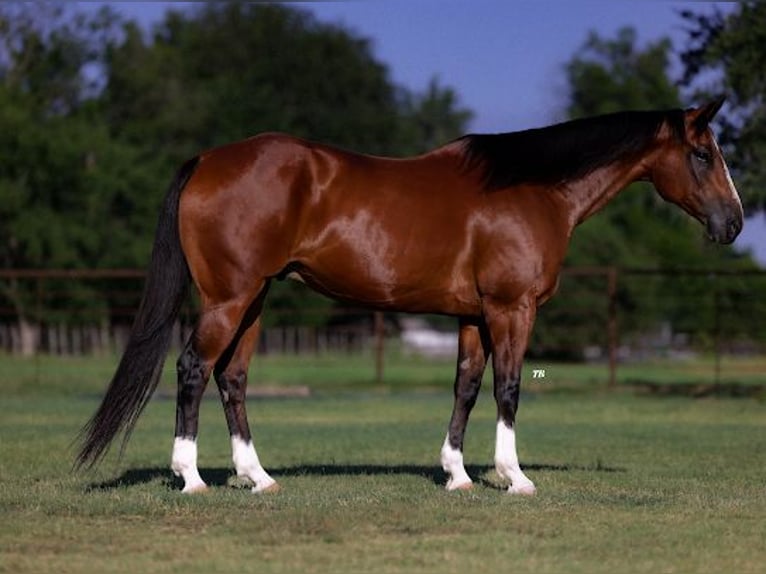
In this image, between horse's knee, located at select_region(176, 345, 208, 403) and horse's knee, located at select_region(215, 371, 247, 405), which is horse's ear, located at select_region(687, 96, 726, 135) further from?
horse's knee, located at select_region(176, 345, 208, 403)

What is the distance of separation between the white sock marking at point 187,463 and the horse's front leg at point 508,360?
2079mm

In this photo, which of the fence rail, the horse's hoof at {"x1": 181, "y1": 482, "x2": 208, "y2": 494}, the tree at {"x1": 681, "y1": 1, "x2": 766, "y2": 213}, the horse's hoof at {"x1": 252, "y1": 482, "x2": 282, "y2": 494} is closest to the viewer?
the horse's hoof at {"x1": 181, "y1": 482, "x2": 208, "y2": 494}

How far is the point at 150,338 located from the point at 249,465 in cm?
113

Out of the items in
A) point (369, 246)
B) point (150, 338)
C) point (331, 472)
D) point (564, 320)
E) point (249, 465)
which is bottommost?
point (331, 472)

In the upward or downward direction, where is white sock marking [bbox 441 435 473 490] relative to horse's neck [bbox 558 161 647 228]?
downward

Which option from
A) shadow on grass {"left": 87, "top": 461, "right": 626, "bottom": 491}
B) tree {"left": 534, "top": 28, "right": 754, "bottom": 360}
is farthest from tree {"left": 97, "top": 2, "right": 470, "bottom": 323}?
shadow on grass {"left": 87, "top": 461, "right": 626, "bottom": 491}

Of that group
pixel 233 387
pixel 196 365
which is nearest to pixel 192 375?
pixel 196 365

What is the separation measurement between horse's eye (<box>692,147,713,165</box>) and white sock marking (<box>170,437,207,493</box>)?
4220 mm

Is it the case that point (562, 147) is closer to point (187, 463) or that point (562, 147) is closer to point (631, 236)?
point (187, 463)

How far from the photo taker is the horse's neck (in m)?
10.0

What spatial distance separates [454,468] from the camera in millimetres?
9734

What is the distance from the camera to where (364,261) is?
31.0 feet

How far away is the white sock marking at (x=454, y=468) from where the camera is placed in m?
9.68

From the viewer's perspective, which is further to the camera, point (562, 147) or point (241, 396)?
point (562, 147)
